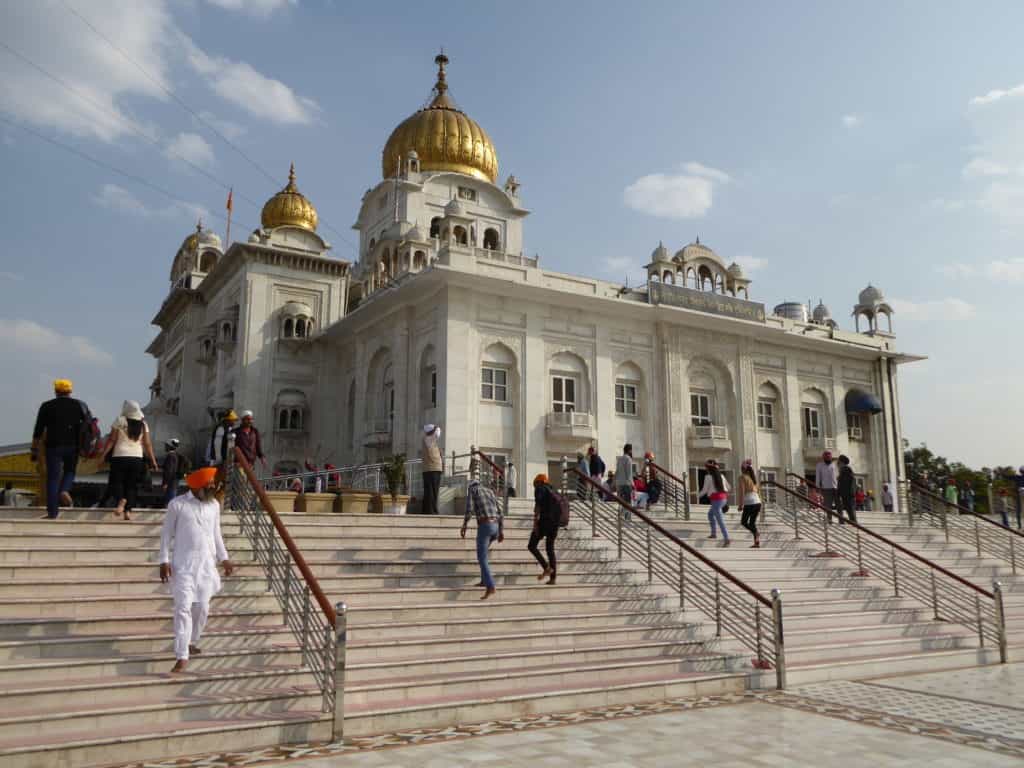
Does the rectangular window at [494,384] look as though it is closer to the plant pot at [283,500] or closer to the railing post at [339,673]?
the plant pot at [283,500]

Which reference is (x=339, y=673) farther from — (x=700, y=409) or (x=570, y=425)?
(x=700, y=409)

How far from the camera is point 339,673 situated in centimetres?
659

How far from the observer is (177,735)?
19.7 feet

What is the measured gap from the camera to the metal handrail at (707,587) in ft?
30.2

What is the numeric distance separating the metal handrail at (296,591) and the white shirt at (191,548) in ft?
2.43

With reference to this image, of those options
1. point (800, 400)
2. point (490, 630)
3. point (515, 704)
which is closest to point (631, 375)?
point (800, 400)

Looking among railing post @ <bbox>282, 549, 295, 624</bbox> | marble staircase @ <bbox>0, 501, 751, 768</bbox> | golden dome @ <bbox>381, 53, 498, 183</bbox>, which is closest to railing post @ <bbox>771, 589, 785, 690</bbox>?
marble staircase @ <bbox>0, 501, 751, 768</bbox>

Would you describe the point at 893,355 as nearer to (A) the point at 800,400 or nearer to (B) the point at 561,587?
(A) the point at 800,400

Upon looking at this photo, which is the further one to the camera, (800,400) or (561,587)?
(800,400)

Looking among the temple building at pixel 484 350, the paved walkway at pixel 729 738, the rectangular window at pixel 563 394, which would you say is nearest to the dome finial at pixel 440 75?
the temple building at pixel 484 350

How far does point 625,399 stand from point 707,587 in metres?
14.9

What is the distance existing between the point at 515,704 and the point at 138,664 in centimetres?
330

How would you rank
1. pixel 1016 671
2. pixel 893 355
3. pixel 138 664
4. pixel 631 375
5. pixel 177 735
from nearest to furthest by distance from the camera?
1. pixel 177 735
2. pixel 138 664
3. pixel 1016 671
4. pixel 631 375
5. pixel 893 355

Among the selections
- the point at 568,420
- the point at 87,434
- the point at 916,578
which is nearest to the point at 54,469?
the point at 87,434
